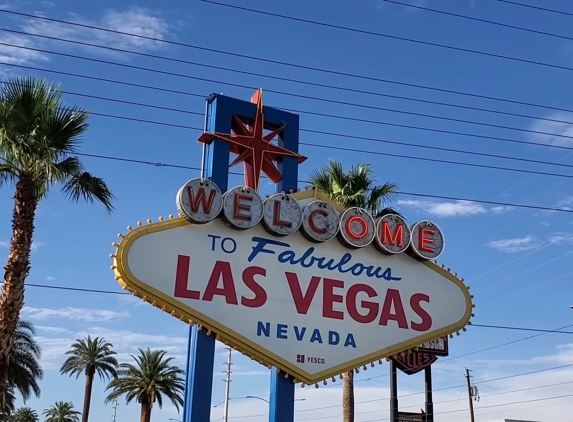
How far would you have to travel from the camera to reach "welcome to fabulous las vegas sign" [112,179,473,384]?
1517 cm

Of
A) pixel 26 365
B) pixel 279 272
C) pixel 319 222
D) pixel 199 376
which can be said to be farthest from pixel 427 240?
pixel 26 365

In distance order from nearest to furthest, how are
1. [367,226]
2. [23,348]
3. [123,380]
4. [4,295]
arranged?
[4,295]
[367,226]
[23,348]
[123,380]

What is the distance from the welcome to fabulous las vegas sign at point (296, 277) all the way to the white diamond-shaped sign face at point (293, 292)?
0.07 ft

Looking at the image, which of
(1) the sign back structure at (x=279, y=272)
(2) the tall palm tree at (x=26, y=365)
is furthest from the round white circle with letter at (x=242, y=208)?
(2) the tall palm tree at (x=26, y=365)

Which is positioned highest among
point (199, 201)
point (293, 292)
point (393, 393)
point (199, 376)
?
point (199, 201)

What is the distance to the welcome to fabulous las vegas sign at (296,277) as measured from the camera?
1517 centimetres

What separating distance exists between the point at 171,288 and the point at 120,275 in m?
1.05

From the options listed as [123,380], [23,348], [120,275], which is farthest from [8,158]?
[123,380]

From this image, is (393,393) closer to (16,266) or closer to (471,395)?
(16,266)

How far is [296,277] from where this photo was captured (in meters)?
16.4

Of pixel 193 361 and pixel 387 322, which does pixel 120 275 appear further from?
pixel 387 322

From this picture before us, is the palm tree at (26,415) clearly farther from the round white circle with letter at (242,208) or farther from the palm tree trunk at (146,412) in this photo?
the round white circle with letter at (242,208)

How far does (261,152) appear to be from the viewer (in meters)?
17.1

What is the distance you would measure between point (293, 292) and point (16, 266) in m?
6.00
